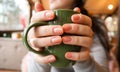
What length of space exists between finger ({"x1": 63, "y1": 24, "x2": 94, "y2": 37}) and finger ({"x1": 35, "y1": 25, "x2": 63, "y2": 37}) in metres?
0.01

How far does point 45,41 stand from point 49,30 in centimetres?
2

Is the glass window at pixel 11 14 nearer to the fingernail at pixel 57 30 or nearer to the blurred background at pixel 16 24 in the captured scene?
the blurred background at pixel 16 24

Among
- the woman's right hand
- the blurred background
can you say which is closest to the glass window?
the blurred background

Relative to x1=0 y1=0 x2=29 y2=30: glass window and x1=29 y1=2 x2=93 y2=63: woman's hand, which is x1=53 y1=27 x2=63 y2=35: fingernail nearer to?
x1=29 y1=2 x2=93 y2=63: woman's hand

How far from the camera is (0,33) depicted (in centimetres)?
221

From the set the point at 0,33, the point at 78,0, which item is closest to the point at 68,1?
the point at 78,0

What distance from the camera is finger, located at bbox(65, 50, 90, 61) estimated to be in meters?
0.36

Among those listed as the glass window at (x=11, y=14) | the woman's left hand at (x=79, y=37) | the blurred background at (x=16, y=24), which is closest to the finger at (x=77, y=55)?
the woman's left hand at (x=79, y=37)

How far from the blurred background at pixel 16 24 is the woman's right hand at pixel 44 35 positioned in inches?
39.5

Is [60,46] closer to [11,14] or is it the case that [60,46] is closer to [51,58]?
[51,58]

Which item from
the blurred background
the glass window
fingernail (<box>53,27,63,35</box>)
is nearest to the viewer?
fingernail (<box>53,27,63,35</box>)

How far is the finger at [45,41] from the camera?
355 millimetres

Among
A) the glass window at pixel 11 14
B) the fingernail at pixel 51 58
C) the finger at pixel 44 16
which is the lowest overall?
the fingernail at pixel 51 58

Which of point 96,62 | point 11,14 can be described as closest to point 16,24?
point 11,14
